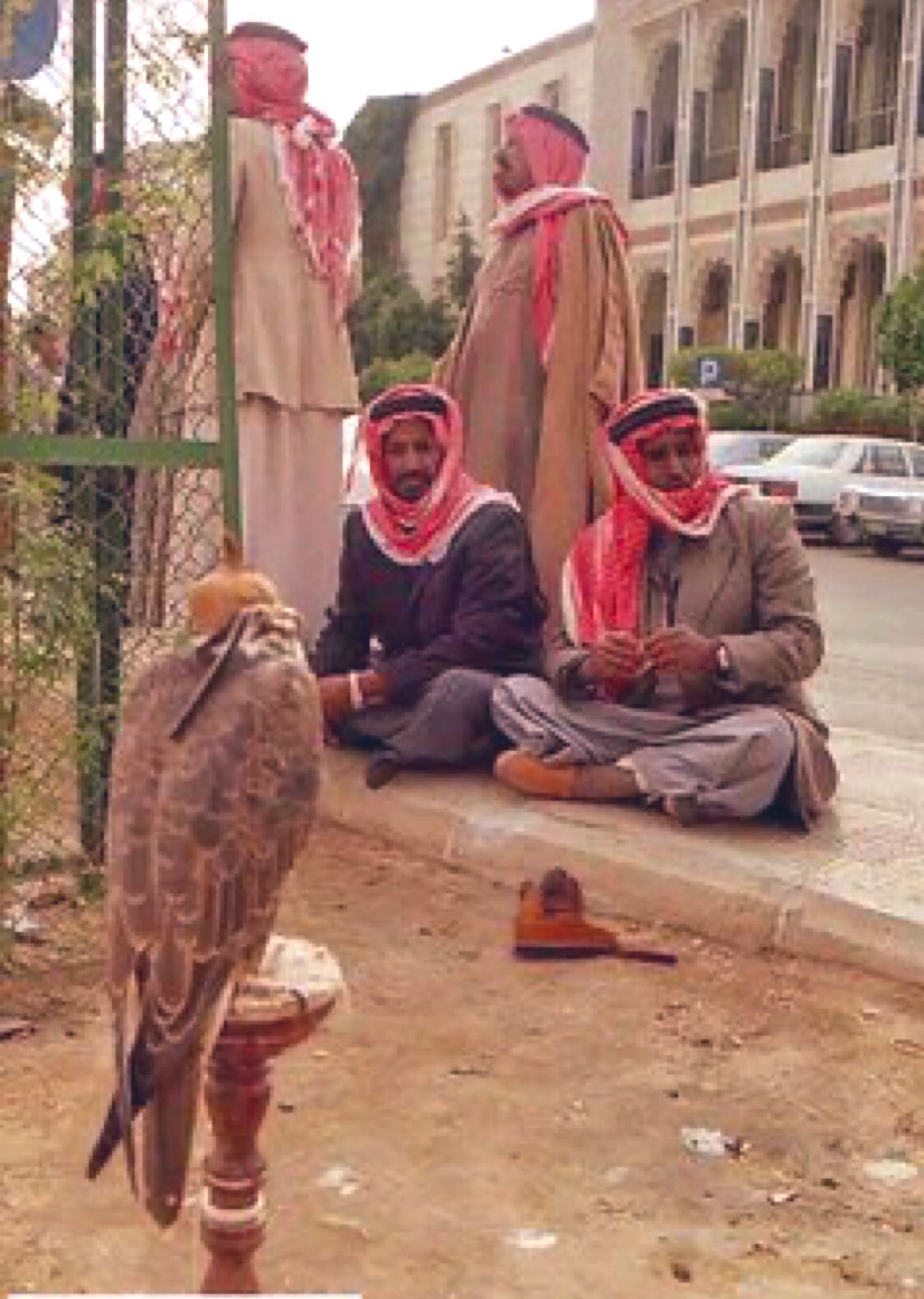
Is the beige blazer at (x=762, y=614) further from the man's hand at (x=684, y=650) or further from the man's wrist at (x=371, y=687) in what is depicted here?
the man's wrist at (x=371, y=687)

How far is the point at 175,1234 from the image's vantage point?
2.58 metres

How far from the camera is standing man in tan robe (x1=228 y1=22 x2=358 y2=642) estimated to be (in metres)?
5.59

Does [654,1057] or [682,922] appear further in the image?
[682,922]

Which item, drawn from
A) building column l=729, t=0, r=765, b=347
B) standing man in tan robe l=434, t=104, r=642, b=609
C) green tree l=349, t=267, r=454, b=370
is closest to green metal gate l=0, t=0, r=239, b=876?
standing man in tan robe l=434, t=104, r=642, b=609

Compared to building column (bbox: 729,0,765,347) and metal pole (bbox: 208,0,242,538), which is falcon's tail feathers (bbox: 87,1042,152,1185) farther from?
building column (bbox: 729,0,765,347)

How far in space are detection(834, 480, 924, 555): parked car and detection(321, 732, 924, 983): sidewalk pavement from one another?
13582mm

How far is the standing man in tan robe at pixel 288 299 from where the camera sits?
5594 millimetres

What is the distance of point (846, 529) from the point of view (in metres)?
19.3

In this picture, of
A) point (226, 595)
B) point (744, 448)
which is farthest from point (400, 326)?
point (226, 595)

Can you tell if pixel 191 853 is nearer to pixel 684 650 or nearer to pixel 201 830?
pixel 201 830

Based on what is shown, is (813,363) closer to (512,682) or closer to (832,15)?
(832,15)

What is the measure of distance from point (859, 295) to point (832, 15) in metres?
4.52

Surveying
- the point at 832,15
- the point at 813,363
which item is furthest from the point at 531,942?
the point at 832,15

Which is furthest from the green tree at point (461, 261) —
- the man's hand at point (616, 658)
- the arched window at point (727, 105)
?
the man's hand at point (616, 658)
